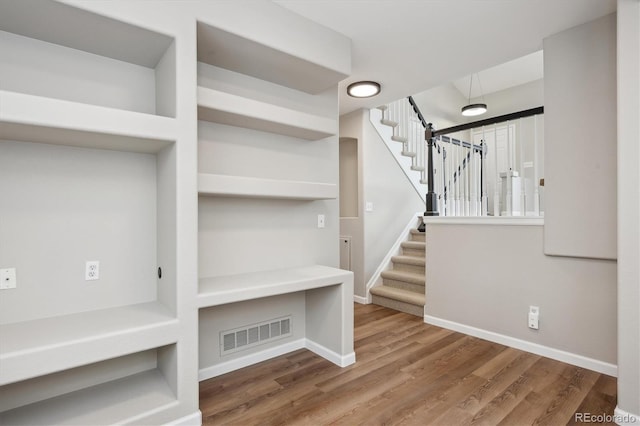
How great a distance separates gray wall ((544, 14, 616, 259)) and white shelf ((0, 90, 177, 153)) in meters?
2.80

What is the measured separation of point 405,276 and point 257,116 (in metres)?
2.91

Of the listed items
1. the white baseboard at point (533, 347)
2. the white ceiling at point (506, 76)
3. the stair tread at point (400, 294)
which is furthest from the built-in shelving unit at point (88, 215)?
the white ceiling at point (506, 76)

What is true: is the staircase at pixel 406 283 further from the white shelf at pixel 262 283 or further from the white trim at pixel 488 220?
the white shelf at pixel 262 283

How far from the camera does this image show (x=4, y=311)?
1.70 m

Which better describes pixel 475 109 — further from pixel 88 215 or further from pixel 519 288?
pixel 88 215

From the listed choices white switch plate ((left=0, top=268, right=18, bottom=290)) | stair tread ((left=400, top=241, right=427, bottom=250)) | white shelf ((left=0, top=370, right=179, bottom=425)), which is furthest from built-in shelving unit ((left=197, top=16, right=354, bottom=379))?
stair tread ((left=400, top=241, right=427, bottom=250))

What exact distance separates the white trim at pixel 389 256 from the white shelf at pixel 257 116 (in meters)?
2.39

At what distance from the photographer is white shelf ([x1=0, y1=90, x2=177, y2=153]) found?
1.43 m

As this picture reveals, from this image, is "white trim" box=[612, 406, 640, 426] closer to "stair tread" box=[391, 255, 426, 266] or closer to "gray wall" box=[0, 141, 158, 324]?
"stair tread" box=[391, 255, 426, 266]

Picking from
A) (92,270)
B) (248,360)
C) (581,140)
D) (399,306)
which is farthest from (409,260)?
(92,270)

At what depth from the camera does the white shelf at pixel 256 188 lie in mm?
2055

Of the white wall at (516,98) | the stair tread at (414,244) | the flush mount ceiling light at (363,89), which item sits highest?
the white wall at (516,98)

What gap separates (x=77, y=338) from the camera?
1498 millimetres

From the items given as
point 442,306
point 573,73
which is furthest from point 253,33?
point 442,306
